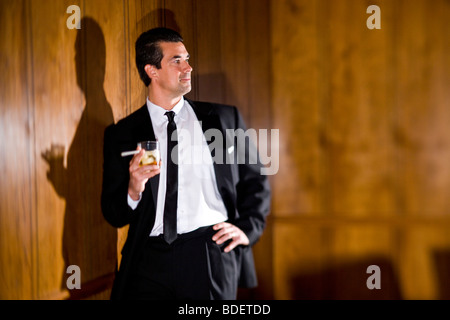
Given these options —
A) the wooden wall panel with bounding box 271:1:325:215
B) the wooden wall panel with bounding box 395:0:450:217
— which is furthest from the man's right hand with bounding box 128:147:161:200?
the wooden wall panel with bounding box 395:0:450:217

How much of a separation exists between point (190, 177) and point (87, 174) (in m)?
0.50

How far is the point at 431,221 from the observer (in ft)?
7.41

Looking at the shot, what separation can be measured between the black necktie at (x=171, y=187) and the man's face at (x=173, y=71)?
0.12 m

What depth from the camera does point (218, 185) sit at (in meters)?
1.44

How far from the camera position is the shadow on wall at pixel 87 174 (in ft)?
4.85

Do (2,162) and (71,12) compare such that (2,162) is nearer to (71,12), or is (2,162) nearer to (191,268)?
(71,12)

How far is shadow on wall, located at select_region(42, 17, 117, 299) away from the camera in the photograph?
4.85 feet

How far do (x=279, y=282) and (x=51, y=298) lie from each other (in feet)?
4.97

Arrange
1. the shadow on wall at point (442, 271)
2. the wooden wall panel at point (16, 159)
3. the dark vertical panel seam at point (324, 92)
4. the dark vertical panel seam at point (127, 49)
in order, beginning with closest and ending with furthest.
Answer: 1. the wooden wall panel at point (16, 159)
2. the dark vertical panel seam at point (127, 49)
3. the shadow on wall at point (442, 271)
4. the dark vertical panel seam at point (324, 92)

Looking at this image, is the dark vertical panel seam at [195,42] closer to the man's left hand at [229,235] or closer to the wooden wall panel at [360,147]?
the man's left hand at [229,235]

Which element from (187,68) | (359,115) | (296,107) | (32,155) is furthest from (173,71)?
(359,115)

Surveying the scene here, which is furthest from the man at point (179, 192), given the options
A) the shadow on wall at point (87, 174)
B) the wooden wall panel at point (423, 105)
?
the wooden wall panel at point (423, 105)

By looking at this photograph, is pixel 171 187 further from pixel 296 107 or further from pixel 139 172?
pixel 296 107
